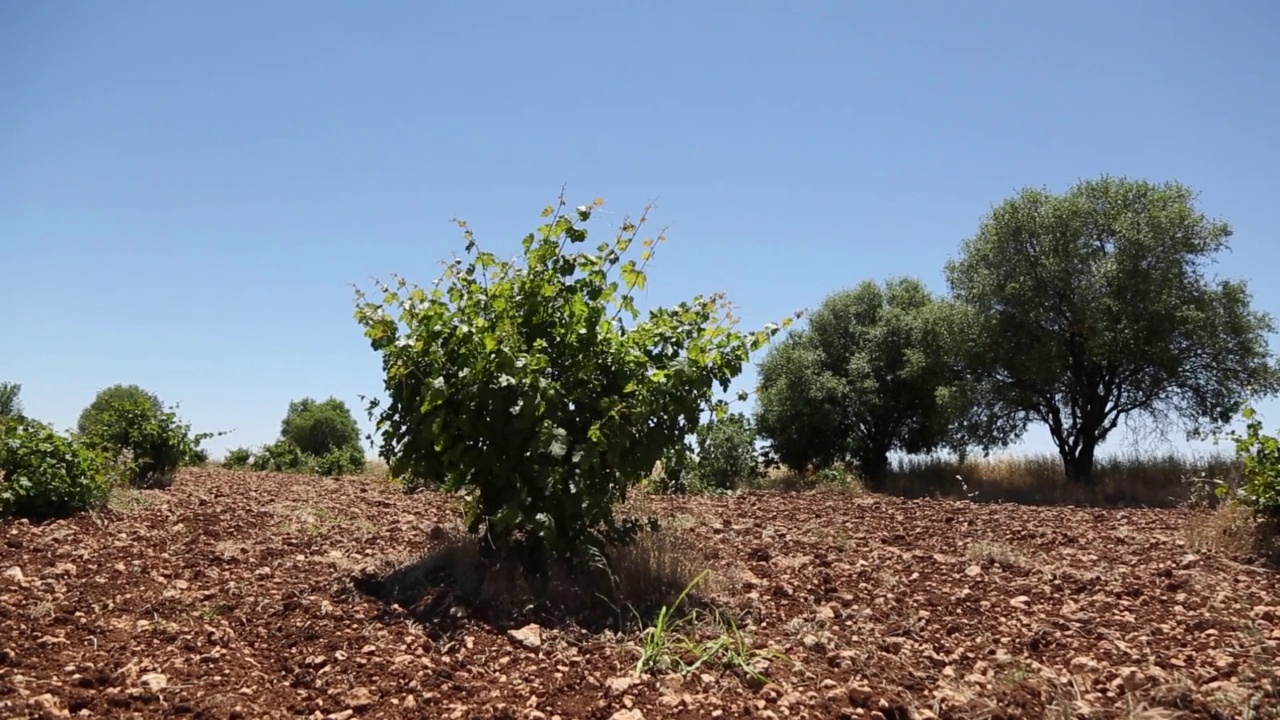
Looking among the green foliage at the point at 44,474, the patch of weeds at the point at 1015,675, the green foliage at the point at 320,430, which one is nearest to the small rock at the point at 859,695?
the patch of weeds at the point at 1015,675

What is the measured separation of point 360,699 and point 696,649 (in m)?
1.41

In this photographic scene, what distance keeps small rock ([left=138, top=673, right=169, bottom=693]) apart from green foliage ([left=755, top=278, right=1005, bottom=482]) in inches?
531

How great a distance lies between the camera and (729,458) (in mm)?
13891

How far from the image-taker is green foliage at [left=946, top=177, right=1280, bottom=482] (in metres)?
13.6

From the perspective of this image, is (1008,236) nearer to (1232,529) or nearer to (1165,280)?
(1165,280)

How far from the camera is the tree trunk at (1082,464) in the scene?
48.7 ft

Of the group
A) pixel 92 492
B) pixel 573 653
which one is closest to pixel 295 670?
pixel 573 653

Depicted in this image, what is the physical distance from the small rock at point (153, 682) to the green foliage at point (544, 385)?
1603 millimetres

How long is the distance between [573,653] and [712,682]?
0.68m

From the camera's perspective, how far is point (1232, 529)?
6477 mm

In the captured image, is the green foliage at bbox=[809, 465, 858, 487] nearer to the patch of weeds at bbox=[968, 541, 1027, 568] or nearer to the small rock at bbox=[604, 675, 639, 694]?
the patch of weeds at bbox=[968, 541, 1027, 568]

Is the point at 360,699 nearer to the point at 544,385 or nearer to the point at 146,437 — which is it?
the point at 544,385

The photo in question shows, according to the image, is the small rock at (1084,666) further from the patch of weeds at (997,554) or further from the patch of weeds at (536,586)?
the patch of weeds at (536,586)

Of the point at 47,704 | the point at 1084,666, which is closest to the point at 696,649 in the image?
the point at 1084,666
